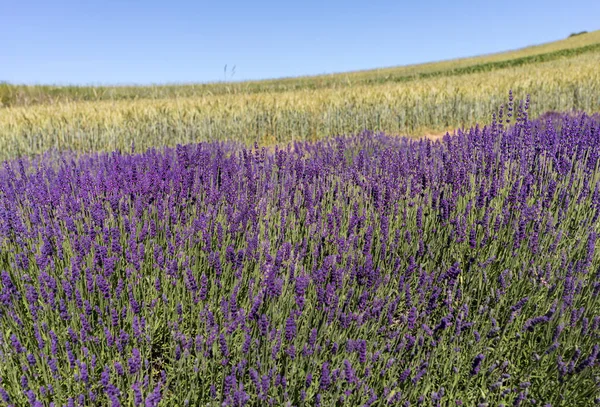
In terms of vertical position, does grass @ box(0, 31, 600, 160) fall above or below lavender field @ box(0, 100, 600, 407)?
above

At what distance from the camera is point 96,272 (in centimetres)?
203

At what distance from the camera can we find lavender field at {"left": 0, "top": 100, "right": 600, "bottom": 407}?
1570 mm

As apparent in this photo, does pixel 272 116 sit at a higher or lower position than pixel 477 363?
higher

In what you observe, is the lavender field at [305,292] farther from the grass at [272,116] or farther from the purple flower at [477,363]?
the grass at [272,116]

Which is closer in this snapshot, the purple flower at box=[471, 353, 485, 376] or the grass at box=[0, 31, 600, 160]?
the purple flower at box=[471, 353, 485, 376]

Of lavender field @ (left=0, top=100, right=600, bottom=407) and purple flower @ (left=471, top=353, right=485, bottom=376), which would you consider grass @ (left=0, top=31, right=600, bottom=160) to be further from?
purple flower @ (left=471, top=353, right=485, bottom=376)

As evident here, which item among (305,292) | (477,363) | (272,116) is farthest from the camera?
(272,116)

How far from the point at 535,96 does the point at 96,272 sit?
1219 centimetres

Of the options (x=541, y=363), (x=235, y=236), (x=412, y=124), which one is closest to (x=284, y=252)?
(x=235, y=236)

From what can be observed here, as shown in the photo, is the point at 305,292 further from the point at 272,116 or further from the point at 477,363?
the point at 272,116

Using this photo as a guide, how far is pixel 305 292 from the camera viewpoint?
198 centimetres

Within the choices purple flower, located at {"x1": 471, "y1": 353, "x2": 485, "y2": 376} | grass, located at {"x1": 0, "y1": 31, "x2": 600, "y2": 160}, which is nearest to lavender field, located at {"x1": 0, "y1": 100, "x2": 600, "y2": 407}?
purple flower, located at {"x1": 471, "y1": 353, "x2": 485, "y2": 376}

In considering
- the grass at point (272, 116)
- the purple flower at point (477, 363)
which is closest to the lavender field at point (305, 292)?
the purple flower at point (477, 363)

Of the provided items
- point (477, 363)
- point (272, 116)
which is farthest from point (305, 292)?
point (272, 116)
